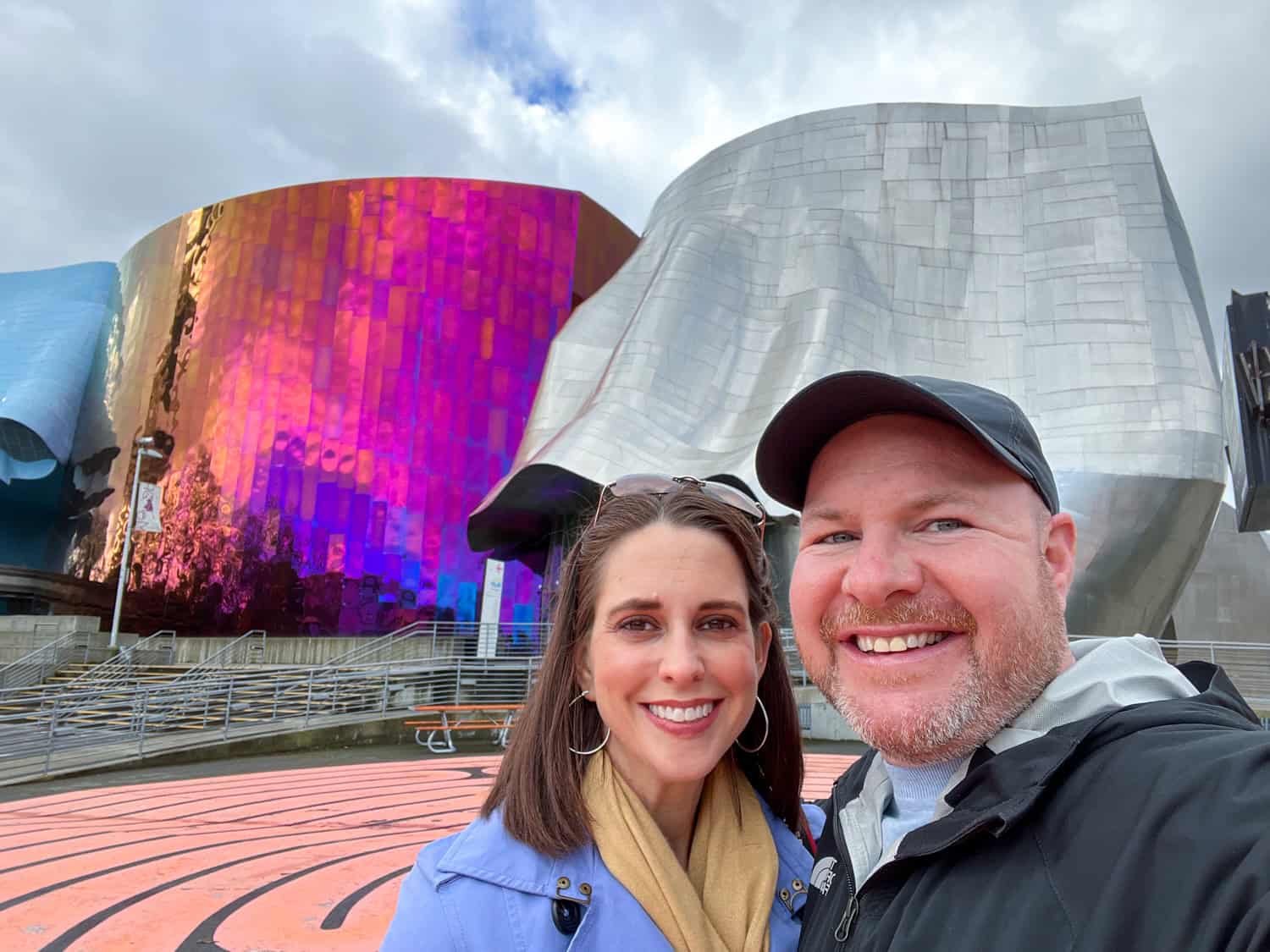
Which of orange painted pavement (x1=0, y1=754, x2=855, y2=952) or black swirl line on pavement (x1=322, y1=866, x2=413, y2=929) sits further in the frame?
black swirl line on pavement (x1=322, y1=866, x2=413, y2=929)

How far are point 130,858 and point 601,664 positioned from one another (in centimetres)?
571

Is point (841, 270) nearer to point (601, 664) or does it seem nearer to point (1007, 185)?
point (1007, 185)

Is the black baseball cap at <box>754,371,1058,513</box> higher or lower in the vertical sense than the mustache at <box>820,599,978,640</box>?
higher

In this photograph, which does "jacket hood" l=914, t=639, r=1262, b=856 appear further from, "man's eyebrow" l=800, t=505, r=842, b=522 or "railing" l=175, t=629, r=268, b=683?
"railing" l=175, t=629, r=268, b=683

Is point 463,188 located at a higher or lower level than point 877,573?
higher

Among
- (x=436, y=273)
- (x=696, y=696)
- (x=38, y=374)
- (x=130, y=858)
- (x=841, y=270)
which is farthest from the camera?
(x=38, y=374)

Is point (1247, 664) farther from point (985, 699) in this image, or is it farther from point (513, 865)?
point (513, 865)

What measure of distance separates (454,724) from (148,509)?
46.6ft

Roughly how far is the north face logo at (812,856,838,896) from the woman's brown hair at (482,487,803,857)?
0.52 metres

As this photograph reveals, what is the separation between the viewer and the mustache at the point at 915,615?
1.52 metres

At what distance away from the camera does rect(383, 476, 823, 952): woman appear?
5.60ft

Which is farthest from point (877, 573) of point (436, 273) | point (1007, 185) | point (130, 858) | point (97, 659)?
point (436, 273)

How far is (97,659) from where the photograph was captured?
2202 centimetres

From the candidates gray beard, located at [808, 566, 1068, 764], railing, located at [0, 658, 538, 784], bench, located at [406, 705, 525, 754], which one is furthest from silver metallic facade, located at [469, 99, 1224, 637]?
gray beard, located at [808, 566, 1068, 764]
